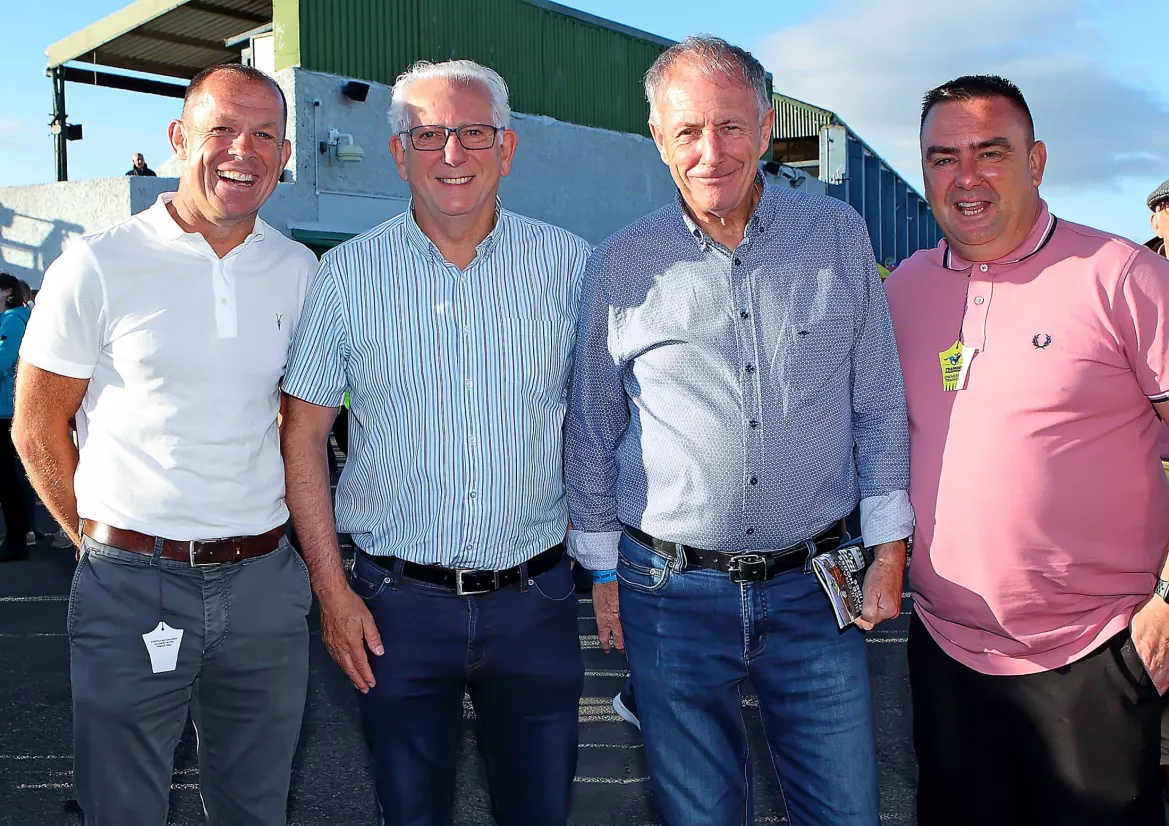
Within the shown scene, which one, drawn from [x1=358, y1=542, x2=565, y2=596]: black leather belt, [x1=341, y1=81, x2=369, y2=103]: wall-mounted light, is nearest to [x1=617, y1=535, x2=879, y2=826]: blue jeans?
[x1=358, y1=542, x2=565, y2=596]: black leather belt

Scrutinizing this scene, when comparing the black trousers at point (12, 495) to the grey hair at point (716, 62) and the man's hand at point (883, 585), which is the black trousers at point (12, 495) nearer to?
the grey hair at point (716, 62)

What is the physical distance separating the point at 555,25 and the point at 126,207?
30.9 feet

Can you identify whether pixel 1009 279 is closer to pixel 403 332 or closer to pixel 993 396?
pixel 993 396

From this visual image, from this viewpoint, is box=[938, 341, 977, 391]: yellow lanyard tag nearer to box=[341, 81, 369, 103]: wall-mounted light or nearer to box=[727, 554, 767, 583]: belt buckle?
box=[727, 554, 767, 583]: belt buckle

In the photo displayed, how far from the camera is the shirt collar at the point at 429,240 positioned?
8.96 feet

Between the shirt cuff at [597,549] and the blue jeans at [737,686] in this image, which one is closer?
the blue jeans at [737,686]

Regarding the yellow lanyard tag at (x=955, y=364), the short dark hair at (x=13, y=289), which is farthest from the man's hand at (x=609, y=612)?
the short dark hair at (x=13, y=289)

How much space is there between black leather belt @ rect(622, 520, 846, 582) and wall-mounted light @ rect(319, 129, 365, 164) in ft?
45.7

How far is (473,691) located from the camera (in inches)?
110

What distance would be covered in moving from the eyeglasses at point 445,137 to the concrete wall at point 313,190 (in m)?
12.4

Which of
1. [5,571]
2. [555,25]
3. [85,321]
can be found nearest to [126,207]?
[5,571]

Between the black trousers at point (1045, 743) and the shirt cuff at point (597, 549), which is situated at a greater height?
the shirt cuff at point (597, 549)

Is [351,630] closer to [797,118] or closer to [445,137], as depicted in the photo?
[445,137]

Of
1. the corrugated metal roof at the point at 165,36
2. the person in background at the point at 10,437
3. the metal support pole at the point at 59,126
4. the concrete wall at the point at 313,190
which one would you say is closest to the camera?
the person in background at the point at 10,437
